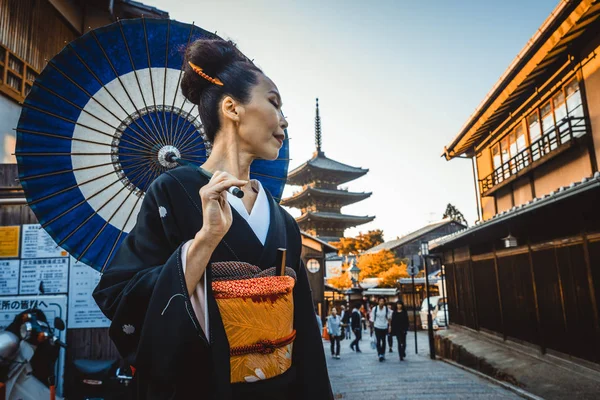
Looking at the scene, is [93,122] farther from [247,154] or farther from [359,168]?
[359,168]

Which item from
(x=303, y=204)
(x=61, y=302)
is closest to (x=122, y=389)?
(x=61, y=302)

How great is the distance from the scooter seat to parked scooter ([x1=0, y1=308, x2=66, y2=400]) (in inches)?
13.8

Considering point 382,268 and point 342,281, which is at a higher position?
point 382,268

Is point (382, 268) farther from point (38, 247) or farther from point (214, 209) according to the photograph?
point (214, 209)

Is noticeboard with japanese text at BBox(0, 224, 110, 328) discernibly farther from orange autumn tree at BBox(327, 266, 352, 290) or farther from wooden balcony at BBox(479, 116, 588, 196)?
orange autumn tree at BBox(327, 266, 352, 290)

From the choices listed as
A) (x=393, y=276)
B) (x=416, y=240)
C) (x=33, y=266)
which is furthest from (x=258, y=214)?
(x=416, y=240)

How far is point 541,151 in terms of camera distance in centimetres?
1077

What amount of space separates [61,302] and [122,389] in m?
2.04

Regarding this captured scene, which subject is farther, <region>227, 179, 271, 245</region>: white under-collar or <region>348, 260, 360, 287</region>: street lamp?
<region>348, 260, 360, 287</region>: street lamp

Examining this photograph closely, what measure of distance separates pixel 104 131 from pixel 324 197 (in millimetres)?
37655

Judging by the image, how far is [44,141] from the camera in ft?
6.70

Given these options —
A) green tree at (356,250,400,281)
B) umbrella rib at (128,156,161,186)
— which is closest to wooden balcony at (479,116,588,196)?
umbrella rib at (128,156,161,186)

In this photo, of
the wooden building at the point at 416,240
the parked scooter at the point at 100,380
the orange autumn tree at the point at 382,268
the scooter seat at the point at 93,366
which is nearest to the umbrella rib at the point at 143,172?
the parked scooter at the point at 100,380

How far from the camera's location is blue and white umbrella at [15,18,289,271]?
6.54ft
